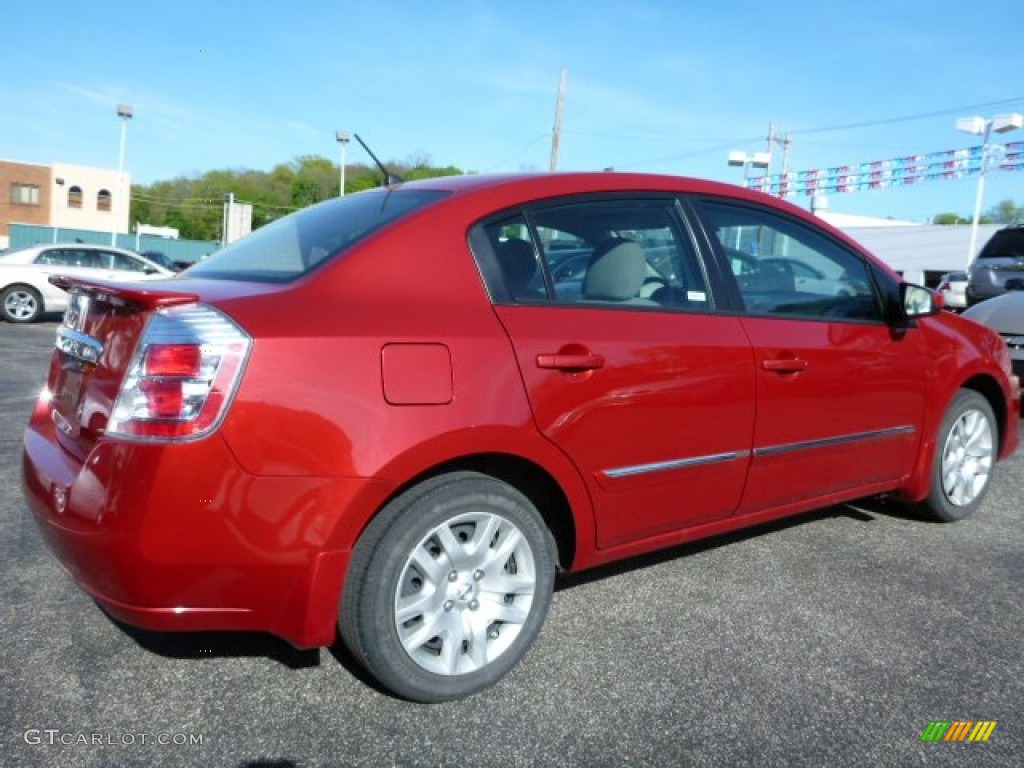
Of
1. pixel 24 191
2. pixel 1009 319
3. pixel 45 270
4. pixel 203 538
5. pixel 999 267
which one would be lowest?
pixel 203 538

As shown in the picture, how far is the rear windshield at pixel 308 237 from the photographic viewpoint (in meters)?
2.69

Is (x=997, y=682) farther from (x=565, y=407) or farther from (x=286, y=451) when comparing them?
(x=286, y=451)

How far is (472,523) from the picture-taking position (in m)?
2.60

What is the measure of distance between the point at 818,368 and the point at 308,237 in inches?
79.2

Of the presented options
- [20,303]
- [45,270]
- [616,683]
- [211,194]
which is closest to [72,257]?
[45,270]

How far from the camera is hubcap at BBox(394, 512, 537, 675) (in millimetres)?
2500

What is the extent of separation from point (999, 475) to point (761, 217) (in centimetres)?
313

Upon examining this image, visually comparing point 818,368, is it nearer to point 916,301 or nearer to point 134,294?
point 916,301

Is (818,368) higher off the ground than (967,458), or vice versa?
(818,368)

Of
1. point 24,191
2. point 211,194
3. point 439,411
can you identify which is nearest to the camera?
point 439,411

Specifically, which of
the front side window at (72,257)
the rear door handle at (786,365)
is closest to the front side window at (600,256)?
the rear door handle at (786,365)

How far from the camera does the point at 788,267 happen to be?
3.64 meters

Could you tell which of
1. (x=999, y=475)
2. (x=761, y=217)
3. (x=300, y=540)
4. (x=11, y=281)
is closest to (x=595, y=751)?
(x=300, y=540)

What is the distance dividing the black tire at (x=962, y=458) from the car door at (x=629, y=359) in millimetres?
1589
